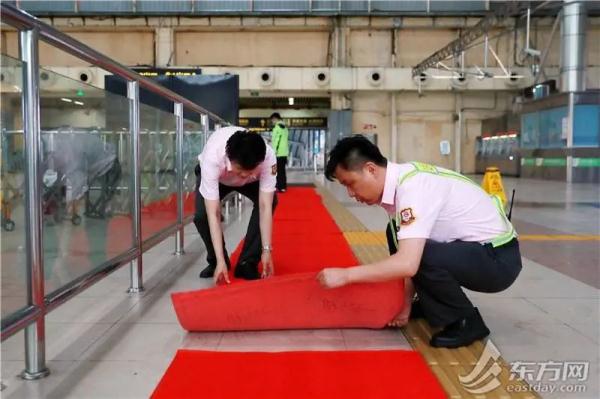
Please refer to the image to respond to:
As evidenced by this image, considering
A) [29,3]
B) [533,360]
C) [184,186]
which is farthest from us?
[29,3]

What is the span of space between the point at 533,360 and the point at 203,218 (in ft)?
6.93

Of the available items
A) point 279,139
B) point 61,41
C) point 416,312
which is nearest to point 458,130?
point 279,139

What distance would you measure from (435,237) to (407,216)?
1.23 ft

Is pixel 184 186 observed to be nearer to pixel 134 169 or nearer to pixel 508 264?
pixel 134 169

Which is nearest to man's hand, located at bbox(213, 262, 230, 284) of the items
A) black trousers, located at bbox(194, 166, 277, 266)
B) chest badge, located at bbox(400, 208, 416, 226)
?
black trousers, located at bbox(194, 166, 277, 266)

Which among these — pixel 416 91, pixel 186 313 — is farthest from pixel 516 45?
pixel 186 313

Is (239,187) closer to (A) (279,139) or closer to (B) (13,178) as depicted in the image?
(B) (13,178)

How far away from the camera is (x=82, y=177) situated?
102 inches

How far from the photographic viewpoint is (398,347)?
87.3 inches

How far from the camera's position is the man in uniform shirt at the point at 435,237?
196 centimetres

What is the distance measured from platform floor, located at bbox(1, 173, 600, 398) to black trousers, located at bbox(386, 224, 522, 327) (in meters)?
0.21

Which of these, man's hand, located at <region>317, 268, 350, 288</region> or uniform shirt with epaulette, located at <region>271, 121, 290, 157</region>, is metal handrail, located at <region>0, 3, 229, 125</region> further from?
uniform shirt with epaulette, located at <region>271, 121, 290, 157</region>

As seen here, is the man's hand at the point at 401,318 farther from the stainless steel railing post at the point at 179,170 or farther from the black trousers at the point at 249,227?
the stainless steel railing post at the point at 179,170

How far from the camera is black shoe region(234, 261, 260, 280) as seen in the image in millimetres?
3203
